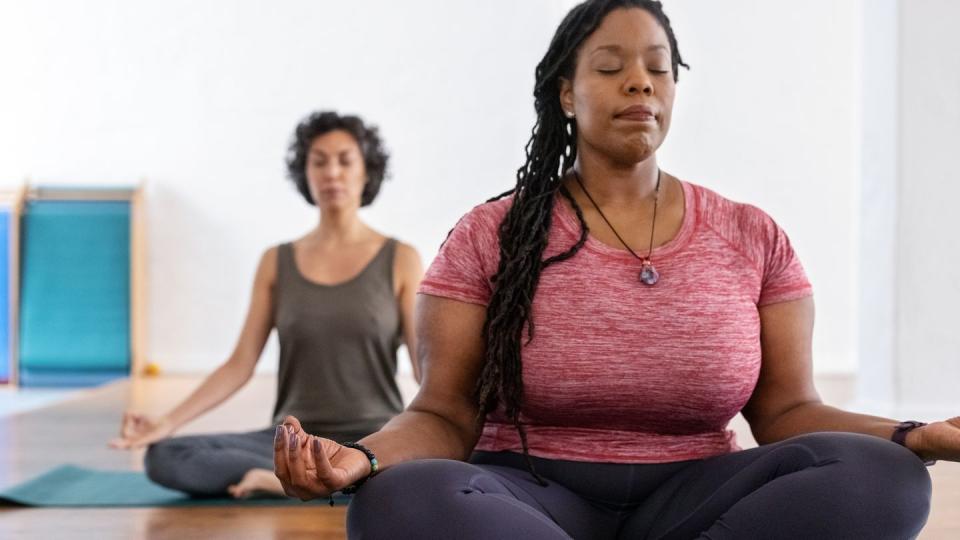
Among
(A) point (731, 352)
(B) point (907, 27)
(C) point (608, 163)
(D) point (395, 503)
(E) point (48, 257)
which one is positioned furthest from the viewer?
(E) point (48, 257)

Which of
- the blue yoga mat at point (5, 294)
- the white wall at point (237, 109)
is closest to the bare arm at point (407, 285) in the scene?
the white wall at point (237, 109)

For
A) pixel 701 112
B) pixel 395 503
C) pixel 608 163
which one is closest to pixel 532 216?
pixel 608 163

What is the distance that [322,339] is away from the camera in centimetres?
322

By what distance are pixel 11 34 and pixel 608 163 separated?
6345 millimetres

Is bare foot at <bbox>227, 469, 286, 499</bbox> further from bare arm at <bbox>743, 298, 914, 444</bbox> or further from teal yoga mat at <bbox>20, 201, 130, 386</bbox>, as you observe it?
teal yoga mat at <bbox>20, 201, 130, 386</bbox>

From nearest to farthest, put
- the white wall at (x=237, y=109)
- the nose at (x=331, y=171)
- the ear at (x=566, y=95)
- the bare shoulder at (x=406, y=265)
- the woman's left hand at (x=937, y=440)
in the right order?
1. the woman's left hand at (x=937, y=440)
2. the ear at (x=566, y=95)
3. the bare shoulder at (x=406, y=265)
4. the nose at (x=331, y=171)
5. the white wall at (x=237, y=109)

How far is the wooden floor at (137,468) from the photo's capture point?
8.80 ft

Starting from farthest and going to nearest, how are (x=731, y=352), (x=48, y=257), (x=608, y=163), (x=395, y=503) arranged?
(x=48, y=257)
(x=608, y=163)
(x=731, y=352)
(x=395, y=503)

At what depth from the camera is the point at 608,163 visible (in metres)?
1.90

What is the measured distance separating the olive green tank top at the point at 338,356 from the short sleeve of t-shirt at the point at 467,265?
1.40 metres

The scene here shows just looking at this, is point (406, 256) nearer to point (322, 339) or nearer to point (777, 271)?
point (322, 339)

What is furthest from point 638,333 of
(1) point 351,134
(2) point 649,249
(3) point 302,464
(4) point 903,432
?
(1) point 351,134

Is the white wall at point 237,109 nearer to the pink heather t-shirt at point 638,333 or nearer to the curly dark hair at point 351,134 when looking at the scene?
the curly dark hair at point 351,134

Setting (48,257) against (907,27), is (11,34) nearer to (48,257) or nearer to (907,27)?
(48,257)
